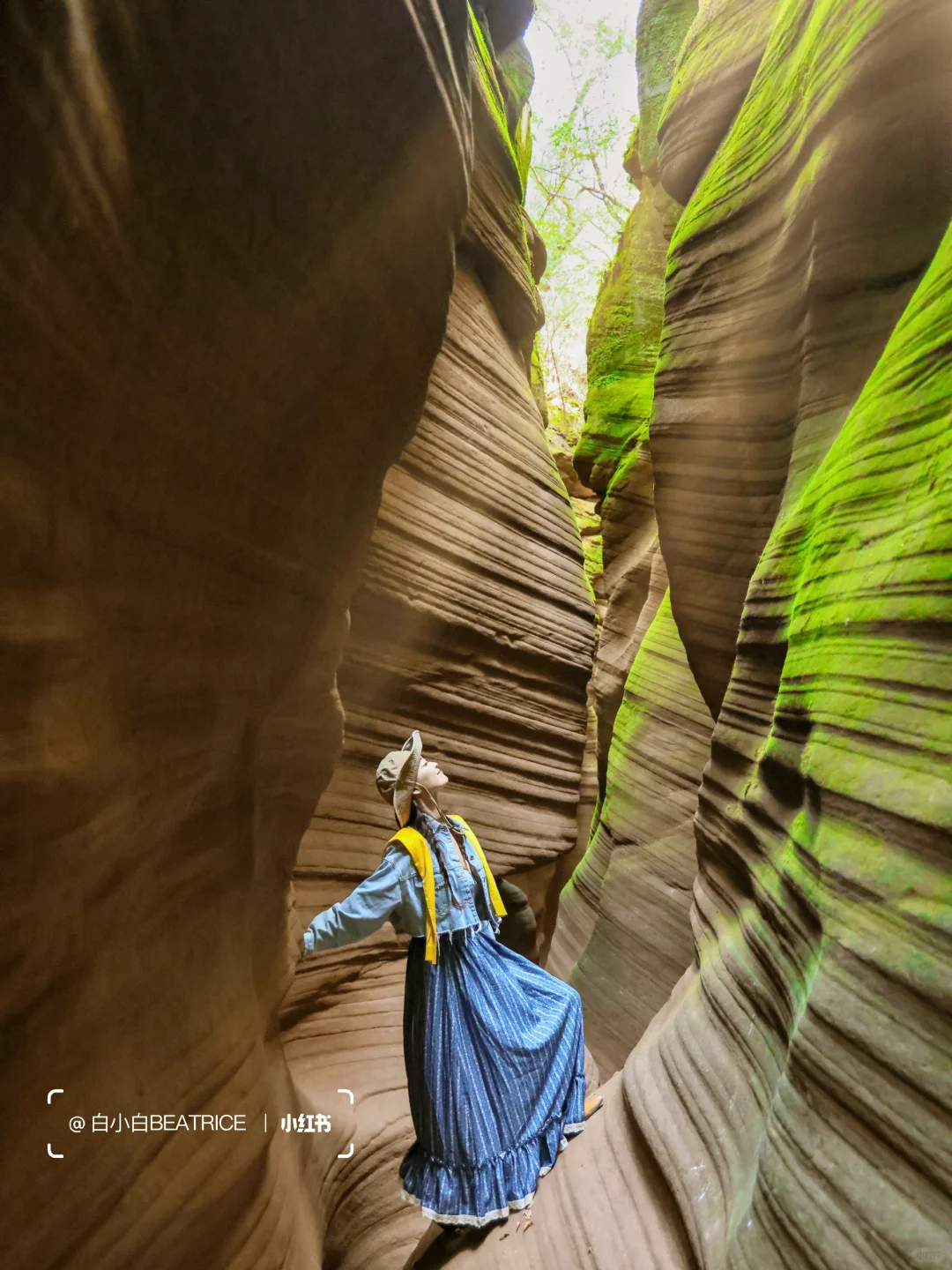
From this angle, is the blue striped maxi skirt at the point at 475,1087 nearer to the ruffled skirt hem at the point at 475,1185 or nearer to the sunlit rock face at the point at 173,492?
the ruffled skirt hem at the point at 475,1185

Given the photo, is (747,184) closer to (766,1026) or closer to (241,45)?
(241,45)

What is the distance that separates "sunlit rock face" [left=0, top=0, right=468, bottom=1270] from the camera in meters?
1.36

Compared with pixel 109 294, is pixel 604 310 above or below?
above

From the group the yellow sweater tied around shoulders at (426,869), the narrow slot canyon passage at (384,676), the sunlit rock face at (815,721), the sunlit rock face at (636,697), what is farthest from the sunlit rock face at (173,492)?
the sunlit rock face at (636,697)

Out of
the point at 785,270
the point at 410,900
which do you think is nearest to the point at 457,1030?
the point at 410,900

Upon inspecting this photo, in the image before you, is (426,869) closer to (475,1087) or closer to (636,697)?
(475,1087)

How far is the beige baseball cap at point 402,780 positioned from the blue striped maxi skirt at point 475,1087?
0.52m

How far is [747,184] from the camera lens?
4082 millimetres

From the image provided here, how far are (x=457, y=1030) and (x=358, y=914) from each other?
2.08 ft

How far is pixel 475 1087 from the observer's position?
2.62 metres

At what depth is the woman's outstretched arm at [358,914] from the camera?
2477 millimetres

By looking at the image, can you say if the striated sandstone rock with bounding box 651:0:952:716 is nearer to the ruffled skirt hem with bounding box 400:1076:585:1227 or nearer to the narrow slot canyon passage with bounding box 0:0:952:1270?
the narrow slot canyon passage with bounding box 0:0:952:1270

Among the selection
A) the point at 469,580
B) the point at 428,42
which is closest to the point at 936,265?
the point at 428,42

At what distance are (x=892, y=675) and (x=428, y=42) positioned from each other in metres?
2.18
